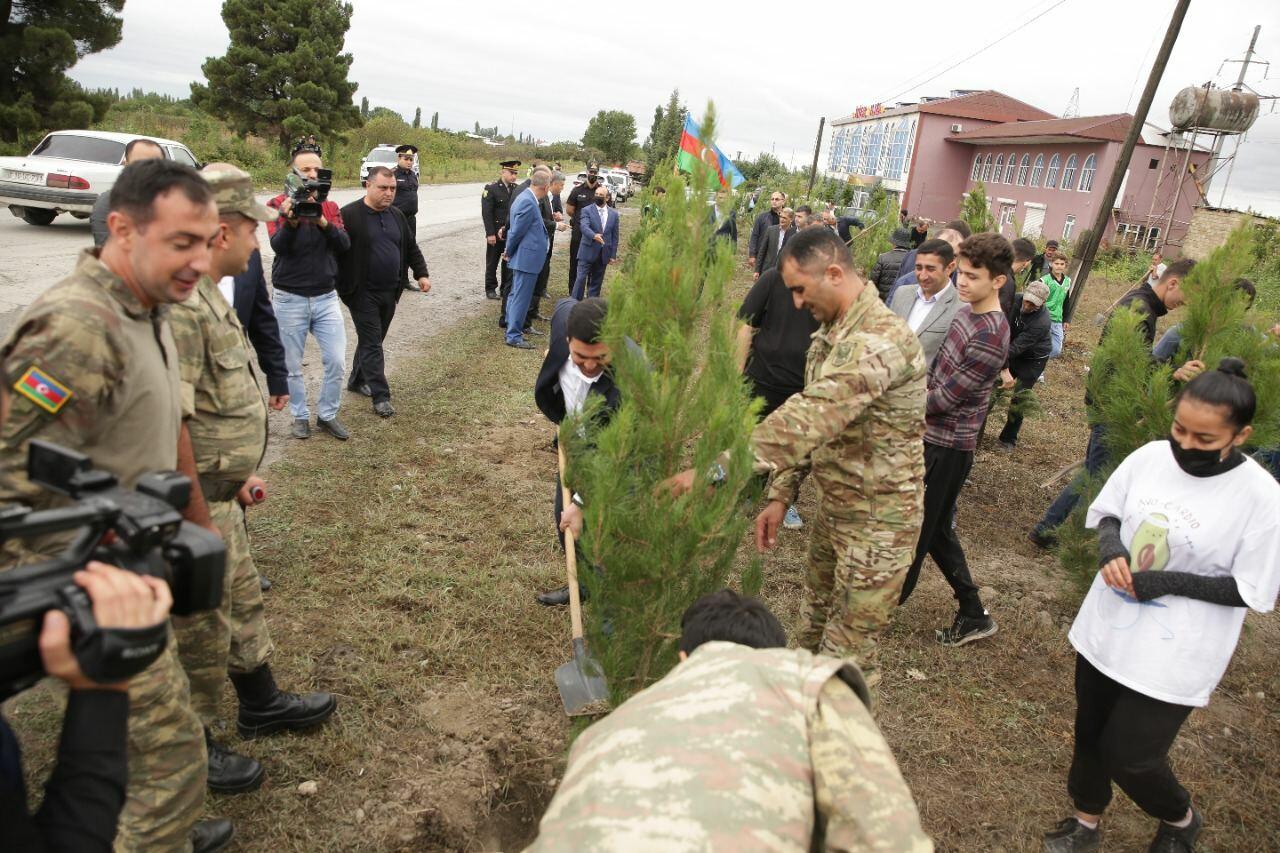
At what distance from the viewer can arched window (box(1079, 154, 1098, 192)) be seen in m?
29.4

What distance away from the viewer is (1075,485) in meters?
4.42

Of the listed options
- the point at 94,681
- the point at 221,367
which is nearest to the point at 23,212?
the point at 221,367

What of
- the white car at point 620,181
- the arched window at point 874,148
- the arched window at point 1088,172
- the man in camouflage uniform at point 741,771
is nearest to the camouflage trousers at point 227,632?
the man in camouflage uniform at point 741,771

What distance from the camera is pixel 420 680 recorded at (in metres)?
3.12

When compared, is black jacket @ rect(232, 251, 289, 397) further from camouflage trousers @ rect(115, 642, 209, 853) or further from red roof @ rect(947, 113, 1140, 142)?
red roof @ rect(947, 113, 1140, 142)

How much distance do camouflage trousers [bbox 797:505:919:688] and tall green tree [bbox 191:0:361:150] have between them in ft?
109

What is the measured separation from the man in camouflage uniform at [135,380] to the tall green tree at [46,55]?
21.9m

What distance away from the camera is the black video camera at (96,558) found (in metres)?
1.08

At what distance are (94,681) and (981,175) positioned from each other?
44198 millimetres

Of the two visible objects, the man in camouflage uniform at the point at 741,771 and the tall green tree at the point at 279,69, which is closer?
the man in camouflage uniform at the point at 741,771

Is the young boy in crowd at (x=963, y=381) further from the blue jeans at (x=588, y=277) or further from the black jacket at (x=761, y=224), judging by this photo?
the black jacket at (x=761, y=224)

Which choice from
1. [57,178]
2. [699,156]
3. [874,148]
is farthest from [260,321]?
[874,148]

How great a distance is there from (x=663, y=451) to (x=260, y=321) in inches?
111

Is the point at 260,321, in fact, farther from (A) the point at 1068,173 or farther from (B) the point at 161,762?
(A) the point at 1068,173
